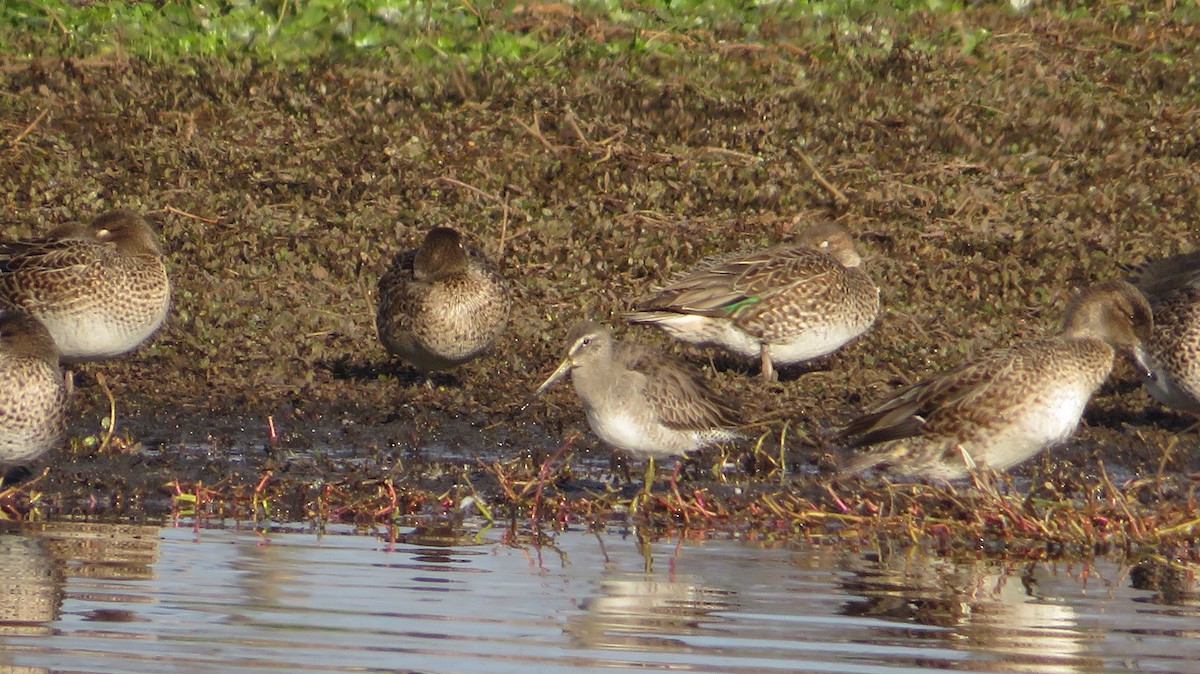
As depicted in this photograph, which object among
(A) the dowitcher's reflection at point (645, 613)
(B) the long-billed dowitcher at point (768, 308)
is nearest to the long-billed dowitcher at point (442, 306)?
(B) the long-billed dowitcher at point (768, 308)

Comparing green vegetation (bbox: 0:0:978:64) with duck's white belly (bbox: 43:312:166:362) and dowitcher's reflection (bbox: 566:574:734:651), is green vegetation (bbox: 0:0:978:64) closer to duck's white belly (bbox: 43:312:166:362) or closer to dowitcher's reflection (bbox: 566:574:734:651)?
duck's white belly (bbox: 43:312:166:362)

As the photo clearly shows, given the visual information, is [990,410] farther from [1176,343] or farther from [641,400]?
[1176,343]

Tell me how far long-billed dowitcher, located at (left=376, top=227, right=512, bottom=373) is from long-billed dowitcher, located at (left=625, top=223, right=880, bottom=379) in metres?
0.95

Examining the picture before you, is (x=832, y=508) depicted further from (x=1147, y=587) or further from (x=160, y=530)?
(x=160, y=530)

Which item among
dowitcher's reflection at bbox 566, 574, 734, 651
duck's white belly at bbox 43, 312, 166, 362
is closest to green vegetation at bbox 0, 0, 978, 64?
duck's white belly at bbox 43, 312, 166, 362

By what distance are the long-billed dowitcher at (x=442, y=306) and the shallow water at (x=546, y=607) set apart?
350 cm

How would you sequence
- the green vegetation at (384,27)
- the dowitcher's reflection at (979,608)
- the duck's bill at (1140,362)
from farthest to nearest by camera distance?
the green vegetation at (384,27), the duck's bill at (1140,362), the dowitcher's reflection at (979,608)

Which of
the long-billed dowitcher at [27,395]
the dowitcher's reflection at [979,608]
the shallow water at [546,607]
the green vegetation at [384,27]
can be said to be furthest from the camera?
the green vegetation at [384,27]

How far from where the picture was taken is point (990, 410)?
9633mm

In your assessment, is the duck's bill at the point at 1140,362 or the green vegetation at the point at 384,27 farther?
the green vegetation at the point at 384,27

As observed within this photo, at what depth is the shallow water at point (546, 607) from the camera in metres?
6.48

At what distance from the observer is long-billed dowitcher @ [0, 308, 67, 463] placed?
9.19 meters

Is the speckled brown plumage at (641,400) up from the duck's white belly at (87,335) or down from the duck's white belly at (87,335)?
down

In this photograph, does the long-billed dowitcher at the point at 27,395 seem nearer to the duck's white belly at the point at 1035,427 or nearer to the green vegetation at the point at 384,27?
the duck's white belly at the point at 1035,427
